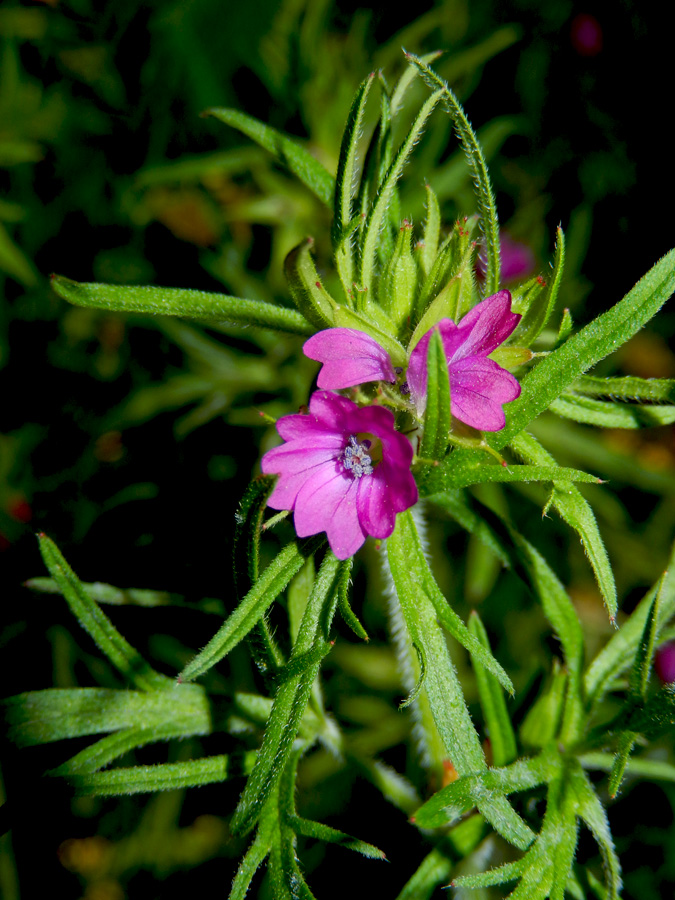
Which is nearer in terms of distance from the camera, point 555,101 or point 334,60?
point 334,60

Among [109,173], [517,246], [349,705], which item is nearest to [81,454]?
[109,173]

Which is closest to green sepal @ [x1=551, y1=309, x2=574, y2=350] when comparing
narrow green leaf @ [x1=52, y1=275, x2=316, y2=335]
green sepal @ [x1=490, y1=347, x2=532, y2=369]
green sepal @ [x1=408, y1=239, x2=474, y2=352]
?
green sepal @ [x1=490, y1=347, x2=532, y2=369]

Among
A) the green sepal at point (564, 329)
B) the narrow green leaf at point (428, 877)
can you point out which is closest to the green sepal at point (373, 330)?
the green sepal at point (564, 329)

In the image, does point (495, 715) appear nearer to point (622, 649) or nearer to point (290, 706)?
point (622, 649)

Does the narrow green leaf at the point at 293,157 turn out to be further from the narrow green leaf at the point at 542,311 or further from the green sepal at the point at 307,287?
the narrow green leaf at the point at 542,311

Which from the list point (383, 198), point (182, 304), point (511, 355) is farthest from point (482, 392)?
point (182, 304)

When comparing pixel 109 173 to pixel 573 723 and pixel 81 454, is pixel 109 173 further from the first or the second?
pixel 573 723
